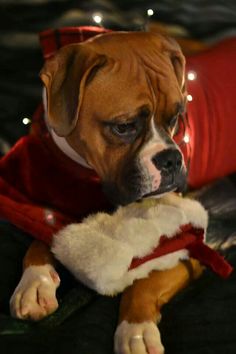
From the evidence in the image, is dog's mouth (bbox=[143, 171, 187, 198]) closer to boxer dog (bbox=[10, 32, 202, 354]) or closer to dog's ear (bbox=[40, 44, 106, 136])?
boxer dog (bbox=[10, 32, 202, 354])

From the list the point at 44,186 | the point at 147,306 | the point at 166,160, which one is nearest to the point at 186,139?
the point at 166,160

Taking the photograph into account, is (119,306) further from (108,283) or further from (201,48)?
(201,48)

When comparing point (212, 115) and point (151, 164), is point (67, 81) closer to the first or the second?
point (151, 164)

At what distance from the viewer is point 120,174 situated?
1249 mm

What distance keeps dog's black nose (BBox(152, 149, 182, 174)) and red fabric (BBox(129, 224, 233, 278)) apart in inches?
5.0

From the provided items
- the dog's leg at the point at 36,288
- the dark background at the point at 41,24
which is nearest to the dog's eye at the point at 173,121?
the dog's leg at the point at 36,288

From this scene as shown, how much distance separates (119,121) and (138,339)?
42 cm

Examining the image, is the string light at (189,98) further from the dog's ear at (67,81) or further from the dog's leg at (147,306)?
the dog's leg at (147,306)

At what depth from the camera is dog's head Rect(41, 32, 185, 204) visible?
3.96 ft

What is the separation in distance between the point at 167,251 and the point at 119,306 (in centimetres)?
14

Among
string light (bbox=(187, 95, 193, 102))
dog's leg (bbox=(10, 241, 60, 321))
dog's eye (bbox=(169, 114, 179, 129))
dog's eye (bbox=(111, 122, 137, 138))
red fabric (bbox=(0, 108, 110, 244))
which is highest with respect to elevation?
dog's eye (bbox=(111, 122, 137, 138))

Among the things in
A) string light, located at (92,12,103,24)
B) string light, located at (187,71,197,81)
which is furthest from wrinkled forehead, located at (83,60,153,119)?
string light, located at (92,12,103,24)

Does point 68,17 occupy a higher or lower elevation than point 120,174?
higher

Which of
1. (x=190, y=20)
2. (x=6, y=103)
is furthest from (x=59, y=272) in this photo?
(x=190, y=20)
